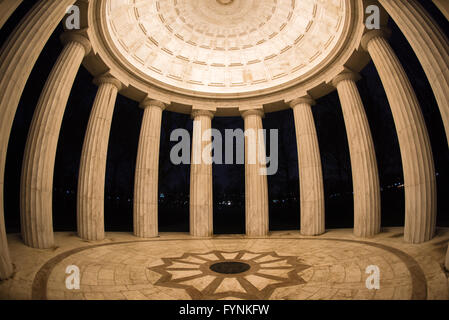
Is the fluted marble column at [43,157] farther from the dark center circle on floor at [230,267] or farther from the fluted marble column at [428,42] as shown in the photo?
the fluted marble column at [428,42]

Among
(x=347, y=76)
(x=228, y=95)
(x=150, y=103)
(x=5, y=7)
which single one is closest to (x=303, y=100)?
(x=347, y=76)

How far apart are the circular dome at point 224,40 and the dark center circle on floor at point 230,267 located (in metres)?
24.6

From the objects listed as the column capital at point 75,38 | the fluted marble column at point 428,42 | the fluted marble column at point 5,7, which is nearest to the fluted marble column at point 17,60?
the fluted marble column at point 5,7

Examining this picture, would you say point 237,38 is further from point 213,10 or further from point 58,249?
point 58,249

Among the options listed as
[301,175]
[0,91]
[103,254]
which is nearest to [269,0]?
[301,175]

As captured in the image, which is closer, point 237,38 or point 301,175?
point 301,175

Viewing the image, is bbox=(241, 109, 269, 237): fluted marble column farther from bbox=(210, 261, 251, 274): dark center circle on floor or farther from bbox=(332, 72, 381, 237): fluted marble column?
bbox=(210, 261, 251, 274): dark center circle on floor

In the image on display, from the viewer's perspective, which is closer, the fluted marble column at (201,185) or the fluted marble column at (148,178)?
the fluted marble column at (148,178)

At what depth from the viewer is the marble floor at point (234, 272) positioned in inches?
374

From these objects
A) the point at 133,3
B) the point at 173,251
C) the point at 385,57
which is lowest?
the point at 173,251

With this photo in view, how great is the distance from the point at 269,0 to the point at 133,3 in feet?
56.9

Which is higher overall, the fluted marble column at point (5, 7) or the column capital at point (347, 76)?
the column capital at point (347, 76)

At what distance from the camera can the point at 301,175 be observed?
2875 cm

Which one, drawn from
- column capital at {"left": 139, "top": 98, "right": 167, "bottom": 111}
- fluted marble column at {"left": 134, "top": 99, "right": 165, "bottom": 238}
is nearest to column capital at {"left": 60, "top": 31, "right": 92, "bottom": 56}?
column capital at {"left": 139, "top": 98, "right": 167, "bottom": 111}
